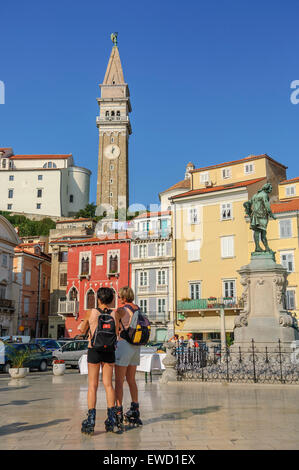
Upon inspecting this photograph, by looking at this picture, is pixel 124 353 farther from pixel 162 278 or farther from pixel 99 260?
pixel 99 260

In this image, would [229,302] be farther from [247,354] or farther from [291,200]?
[247,354]

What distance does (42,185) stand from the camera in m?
103

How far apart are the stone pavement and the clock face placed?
302ft

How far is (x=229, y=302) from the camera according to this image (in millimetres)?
41219

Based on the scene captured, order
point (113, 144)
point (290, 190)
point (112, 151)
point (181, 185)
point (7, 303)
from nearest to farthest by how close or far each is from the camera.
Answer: point (290, 190) → point (7, 303) → point (181, 185) → point (112, 151) → point (113, 144)

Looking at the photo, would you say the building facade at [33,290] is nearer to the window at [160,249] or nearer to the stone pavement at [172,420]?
the window at [160,249]

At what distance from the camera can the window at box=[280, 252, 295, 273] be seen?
3956cm

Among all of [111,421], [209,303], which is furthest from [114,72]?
[111,421]

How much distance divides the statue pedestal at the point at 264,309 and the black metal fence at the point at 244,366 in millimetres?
315

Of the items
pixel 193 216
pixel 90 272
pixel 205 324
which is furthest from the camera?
pixel 90 272

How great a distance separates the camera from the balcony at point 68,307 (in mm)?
50150

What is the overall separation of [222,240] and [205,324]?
24.5 ft

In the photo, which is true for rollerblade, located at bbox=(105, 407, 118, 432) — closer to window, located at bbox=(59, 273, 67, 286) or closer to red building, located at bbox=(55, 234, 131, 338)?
red building, located at bbox=(55, 234, 131, 338)
